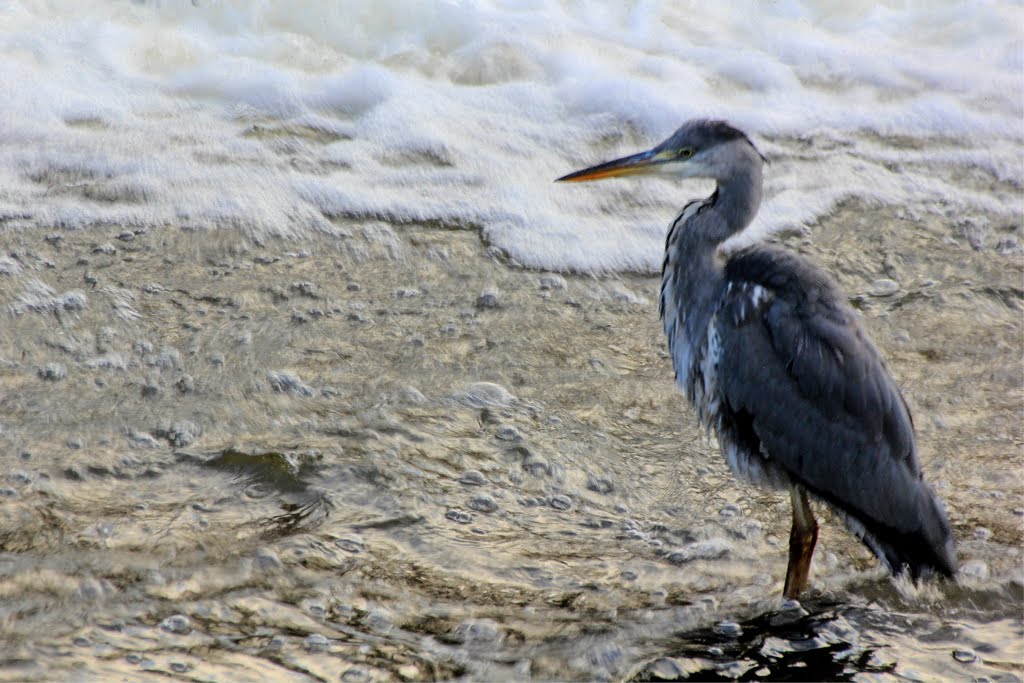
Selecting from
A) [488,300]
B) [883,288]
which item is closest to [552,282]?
[488,300]

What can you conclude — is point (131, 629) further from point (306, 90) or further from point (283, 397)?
point (306, 90)

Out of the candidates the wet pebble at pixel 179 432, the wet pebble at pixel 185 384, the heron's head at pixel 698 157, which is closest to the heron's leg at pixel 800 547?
the heron's head at pixel 698 157

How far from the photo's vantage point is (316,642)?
9.00ft

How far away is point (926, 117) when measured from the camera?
666 centimetres

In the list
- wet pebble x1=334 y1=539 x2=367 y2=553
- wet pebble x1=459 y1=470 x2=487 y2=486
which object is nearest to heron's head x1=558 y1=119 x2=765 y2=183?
wet pebble x1=459 y1=470 x2=487 y2=486

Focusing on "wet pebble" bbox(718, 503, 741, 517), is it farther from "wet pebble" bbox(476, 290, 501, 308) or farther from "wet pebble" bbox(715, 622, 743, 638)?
"wet pebble" bbox(476, 290, 501, 308)

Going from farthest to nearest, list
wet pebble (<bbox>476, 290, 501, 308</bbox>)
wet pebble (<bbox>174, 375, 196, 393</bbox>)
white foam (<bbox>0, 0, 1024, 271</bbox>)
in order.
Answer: white foam (<bbox>0, 0, 1024, 271</bbox>), wet pebble (<bbox>476, 290, 501, 308</bbox>), wet pebble (<bbox>174, 375, 196, 393</bbox>)

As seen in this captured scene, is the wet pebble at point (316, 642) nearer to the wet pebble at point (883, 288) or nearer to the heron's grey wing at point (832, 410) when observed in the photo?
the heron's grey wing at point (832, 410)

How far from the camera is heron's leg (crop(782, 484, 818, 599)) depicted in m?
3.15

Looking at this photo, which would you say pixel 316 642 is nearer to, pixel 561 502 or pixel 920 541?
pixel 561 502

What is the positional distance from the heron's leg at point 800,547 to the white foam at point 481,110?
6.39 ft

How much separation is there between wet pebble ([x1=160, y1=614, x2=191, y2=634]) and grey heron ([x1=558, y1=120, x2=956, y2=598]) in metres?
1.61

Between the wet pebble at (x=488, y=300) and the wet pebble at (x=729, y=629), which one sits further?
the wet pebble at (x=488, y=300)

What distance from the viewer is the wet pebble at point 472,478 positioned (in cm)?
352
